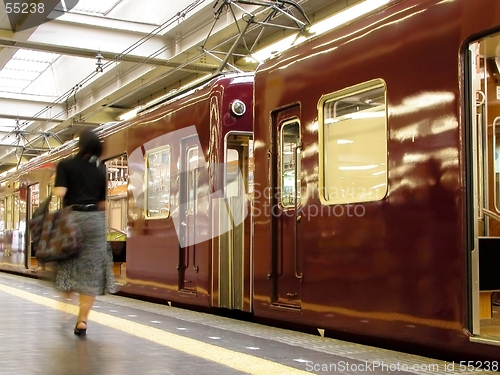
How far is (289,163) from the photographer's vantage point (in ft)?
22.2

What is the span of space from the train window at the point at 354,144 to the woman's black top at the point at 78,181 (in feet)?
6.33

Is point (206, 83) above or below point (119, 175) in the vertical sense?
above

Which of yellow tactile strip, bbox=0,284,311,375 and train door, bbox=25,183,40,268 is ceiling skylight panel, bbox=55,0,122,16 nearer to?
train door, bbox=25,183,40,268

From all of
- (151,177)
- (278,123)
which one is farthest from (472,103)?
(151,177)

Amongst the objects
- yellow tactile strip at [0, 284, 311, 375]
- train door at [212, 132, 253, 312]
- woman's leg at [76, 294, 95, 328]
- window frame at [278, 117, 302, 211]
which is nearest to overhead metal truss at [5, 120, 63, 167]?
train door at [212, 132, 253, 312]

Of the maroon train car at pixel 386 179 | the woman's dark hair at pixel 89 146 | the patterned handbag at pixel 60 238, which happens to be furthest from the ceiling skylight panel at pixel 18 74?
the patterned handbag at pixel 60 238

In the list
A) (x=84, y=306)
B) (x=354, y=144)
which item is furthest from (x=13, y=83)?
(x=354, y=144)

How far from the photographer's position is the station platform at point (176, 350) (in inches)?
176

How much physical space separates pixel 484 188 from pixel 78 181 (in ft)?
11.5

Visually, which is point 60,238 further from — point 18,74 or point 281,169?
point 18,74

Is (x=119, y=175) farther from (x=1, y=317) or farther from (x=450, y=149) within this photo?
(x=450, y=149)

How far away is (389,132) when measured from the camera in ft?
17.5

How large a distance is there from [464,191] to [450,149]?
1.02 feet

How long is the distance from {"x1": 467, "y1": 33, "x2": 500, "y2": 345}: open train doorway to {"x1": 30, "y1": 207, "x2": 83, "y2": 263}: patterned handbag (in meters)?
3.13
